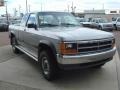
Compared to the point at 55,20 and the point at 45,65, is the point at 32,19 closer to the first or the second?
the point at 55,20

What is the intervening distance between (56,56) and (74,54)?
1.50 ft

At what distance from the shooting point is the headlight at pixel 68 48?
17.4 ft

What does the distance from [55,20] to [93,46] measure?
196 centimetres

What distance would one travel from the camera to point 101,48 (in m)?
5.86

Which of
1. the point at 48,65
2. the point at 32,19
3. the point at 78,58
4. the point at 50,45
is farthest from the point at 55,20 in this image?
the point at 78,58

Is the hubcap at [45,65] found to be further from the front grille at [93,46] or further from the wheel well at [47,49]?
the front grille at [93,46]

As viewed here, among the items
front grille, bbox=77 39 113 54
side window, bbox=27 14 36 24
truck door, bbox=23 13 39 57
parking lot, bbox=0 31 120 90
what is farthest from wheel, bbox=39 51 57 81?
side window, bbox=27 14 36 24

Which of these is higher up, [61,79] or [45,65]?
[45,65]

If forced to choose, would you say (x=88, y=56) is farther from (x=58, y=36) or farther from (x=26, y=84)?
(x=26, y=84)

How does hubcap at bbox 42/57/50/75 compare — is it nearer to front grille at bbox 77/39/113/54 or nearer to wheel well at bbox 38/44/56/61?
wheel well at bbox 38/44/56/61

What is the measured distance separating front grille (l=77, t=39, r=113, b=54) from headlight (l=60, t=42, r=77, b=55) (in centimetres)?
11

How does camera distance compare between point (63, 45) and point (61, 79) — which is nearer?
point (63, 45)

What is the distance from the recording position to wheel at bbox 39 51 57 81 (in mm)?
5738

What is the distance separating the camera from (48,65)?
586 centimetres
